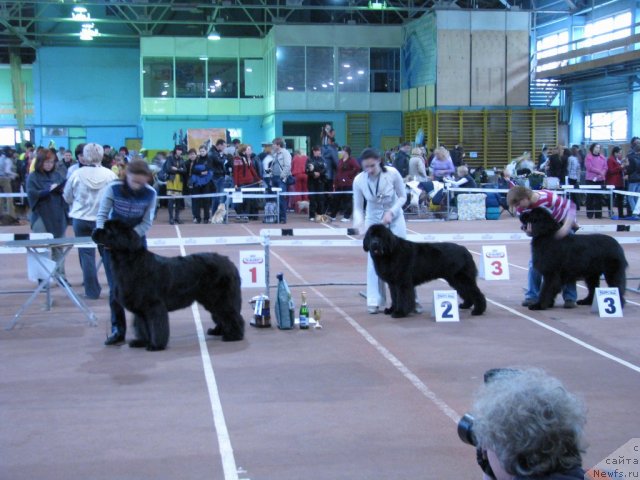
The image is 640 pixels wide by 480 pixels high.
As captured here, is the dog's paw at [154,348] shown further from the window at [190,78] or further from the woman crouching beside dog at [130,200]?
the window at [190,78]

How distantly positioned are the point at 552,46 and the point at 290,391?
2646 centimetres

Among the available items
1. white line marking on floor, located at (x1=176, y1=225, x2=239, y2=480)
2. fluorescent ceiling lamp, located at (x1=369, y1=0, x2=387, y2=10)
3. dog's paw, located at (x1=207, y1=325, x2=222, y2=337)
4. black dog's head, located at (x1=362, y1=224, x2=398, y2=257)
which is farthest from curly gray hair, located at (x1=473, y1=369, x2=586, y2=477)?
fluorescent ceiling lamp, located at (x1=369, y1=0, x2=387, y2=10)

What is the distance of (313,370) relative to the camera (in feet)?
20.1

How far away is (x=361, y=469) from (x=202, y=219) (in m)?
15.4

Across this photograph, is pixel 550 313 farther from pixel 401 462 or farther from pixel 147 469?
pixel 147 469

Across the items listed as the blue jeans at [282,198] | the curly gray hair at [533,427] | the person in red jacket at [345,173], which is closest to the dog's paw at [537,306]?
the curly gray hair at [533,427]

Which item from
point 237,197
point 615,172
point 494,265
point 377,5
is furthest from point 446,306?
point 377,5

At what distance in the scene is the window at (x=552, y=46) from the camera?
28.8 m

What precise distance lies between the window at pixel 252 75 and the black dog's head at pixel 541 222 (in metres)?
27.8

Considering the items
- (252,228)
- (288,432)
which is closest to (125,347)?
(288,432)

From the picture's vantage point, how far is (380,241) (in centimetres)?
764

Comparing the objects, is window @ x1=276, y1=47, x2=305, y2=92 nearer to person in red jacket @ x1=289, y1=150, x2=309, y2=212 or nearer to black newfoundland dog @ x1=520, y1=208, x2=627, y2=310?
person in red jacket @ x1=289, y1=150, x2=309, y2=212

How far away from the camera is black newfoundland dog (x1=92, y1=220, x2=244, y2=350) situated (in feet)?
21.0

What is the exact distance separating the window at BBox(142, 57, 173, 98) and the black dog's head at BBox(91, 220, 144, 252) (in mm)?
28824
